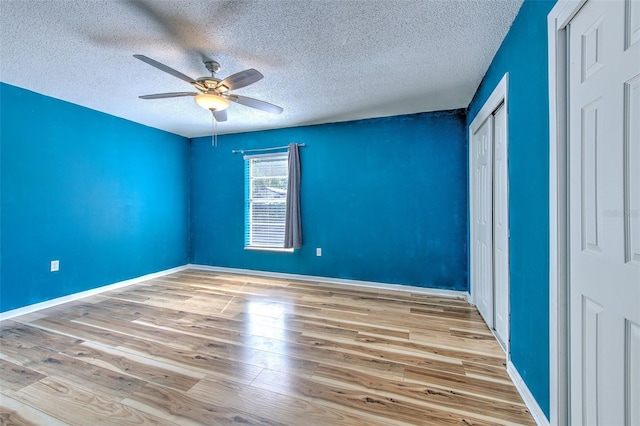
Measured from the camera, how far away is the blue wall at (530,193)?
1.29m

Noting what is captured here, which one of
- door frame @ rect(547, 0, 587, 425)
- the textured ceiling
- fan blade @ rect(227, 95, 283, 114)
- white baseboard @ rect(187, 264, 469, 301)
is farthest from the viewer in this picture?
white baseboard @ rect(187, 264, 469, 301)

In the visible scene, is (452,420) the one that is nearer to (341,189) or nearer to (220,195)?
(341,189)

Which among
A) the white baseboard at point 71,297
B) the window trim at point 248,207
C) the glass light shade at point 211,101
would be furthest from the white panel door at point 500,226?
the white baseboard at point 71,297

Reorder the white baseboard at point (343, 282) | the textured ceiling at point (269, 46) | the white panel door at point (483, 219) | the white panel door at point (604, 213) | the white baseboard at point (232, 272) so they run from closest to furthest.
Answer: the white panel door at point (604, 213) → the textured ceiling at point (269, 46) → the white panel door at point (483, 219) → the white baseboard at point (232, 272) → the white baseboard at point (343, 282)

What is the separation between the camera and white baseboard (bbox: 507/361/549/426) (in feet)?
4.31

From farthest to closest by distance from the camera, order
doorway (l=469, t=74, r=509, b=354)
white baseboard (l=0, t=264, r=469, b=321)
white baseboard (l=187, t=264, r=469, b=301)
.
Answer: white baseboard (l=187, t=264, r=469, b=301)
white baseboard (l=0, t=264, r=469, b=321)
doorway (l=469, t=74, r=509, b=354)

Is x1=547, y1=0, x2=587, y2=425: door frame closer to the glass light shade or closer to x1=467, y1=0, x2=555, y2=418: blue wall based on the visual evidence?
x1=467, y1=0, x2=555, y2=418: blue wall

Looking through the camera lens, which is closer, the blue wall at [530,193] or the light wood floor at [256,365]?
the blue wall at [530,193]

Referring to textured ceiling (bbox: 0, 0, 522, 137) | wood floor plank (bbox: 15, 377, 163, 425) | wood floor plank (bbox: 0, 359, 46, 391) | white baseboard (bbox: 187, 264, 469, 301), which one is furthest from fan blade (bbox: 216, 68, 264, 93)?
white baseboard (bbox: 187, 264, 469, 301)

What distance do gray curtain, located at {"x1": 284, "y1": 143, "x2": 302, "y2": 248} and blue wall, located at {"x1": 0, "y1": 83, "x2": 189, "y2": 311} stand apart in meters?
2.08

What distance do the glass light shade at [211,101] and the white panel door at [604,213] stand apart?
7.07ft

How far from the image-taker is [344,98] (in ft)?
9.77

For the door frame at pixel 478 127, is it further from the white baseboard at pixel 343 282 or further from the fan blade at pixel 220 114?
the fan blade at pixel 220 114

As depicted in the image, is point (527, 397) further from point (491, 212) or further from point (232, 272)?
point (232, 272)
